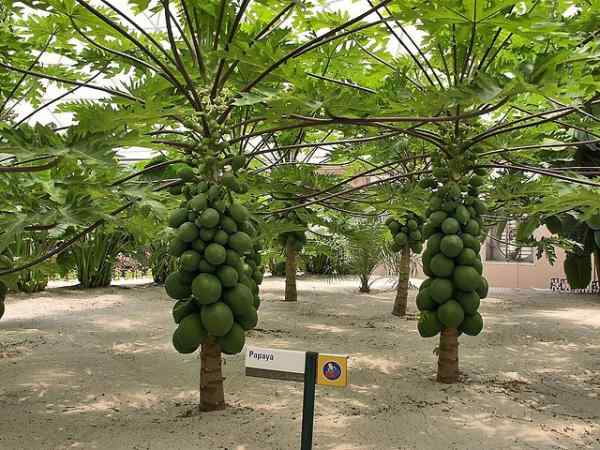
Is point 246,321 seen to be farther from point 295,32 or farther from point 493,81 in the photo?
point 295,32

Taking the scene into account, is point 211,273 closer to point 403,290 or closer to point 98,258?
point 403,290

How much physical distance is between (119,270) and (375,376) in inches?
397

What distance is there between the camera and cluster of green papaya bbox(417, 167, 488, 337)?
10.4 ft

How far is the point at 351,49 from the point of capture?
11.9 ft

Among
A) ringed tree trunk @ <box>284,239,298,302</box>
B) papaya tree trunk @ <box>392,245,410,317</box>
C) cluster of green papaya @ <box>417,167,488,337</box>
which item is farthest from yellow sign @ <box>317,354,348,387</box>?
ringed tree trunk @ <box>284,239,298,302</box>

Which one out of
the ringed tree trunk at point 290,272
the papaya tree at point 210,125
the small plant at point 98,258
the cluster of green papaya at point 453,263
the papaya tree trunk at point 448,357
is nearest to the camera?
the papaya tree at point 210,125

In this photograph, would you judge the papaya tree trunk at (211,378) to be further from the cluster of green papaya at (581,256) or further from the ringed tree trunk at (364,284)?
the ringed tree trunk at (364,284)

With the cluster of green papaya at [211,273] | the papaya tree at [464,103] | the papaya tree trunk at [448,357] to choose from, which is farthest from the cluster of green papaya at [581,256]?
the cluster of green papaya at [211,273]

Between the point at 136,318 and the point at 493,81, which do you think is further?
the point at 136,318

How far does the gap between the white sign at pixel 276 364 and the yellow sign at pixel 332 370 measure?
0.23 ft

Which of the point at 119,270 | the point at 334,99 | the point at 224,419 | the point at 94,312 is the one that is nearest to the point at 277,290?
the point at 94,312

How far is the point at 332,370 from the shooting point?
2.08 m

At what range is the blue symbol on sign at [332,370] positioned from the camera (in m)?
2.07

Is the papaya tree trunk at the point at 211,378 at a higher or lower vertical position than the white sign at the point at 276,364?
lower
